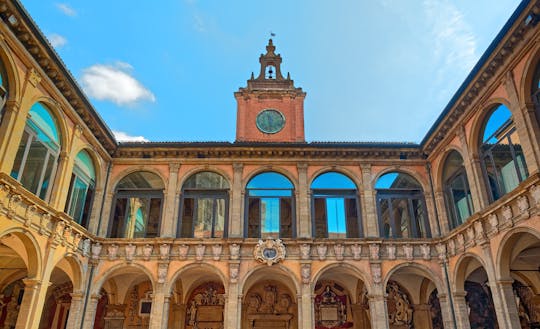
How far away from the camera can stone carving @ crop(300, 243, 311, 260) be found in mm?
15328

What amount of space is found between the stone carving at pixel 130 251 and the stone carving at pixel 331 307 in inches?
316

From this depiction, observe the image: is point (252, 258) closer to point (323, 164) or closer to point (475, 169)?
point (323, 164)

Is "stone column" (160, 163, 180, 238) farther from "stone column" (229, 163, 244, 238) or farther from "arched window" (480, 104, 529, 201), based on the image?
"arched window" (480, 104, 529, 201)

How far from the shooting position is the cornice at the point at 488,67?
1023 cm

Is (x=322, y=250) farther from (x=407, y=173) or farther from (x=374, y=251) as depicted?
(x=407, y=173)

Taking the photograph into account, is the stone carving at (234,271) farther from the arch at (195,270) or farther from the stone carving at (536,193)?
the stone carving at (536,193)

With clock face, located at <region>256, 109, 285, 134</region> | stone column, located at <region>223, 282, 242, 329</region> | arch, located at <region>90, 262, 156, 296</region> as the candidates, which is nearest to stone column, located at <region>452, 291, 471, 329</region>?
stone column, located at <region>223, 282, 242, 329</region>

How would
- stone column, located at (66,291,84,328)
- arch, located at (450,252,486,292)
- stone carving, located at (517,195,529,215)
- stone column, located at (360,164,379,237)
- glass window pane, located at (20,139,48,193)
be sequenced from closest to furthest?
stone carving, located at (517,195,529,215) < glass window pane, located at (20,139,48,193) < arch, located at (450,252,486,292) < stone column, located at (66,291,84,328) < stone column, located at (360,164,379,237)

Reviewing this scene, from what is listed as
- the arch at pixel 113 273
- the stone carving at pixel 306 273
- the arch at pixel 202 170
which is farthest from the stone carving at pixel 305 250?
the arch at pixel 113 273

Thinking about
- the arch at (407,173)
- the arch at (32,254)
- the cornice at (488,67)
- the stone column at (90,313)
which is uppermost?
the cornice at (488,67)

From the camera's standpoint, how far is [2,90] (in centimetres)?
1053

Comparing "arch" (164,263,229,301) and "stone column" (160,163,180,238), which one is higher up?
"stone column" (160,163,180,238)

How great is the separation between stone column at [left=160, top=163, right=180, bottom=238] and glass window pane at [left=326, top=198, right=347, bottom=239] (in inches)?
246

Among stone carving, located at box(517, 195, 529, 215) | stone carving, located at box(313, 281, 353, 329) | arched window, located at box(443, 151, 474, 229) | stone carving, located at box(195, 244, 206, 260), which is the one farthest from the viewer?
stone carving, located at box(313, 281, 353, 329)
